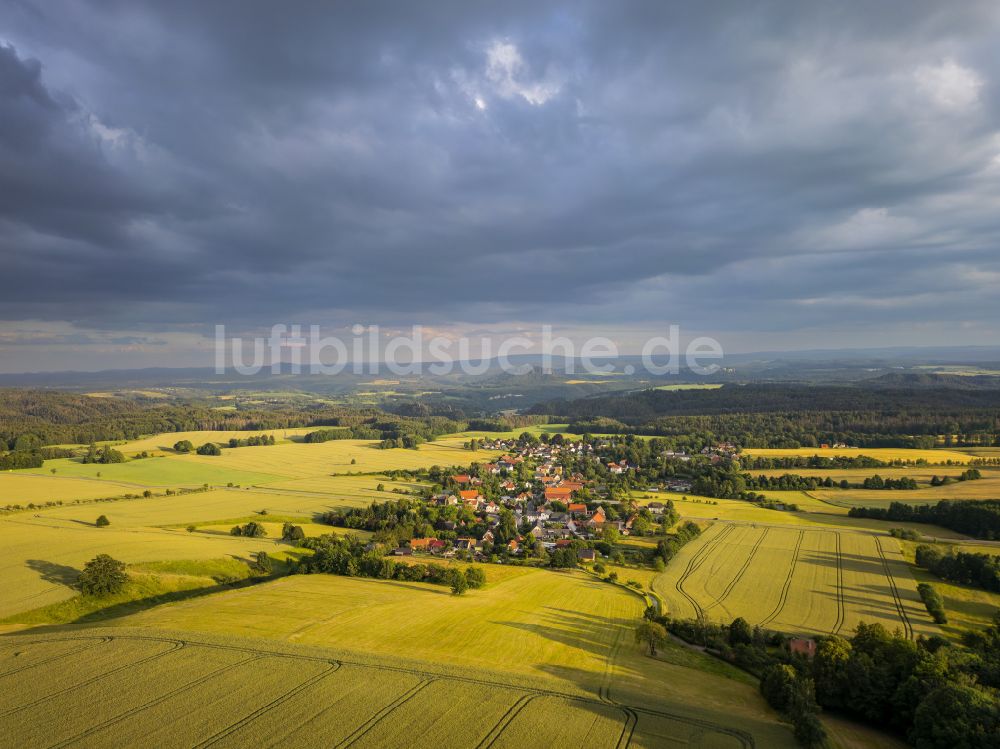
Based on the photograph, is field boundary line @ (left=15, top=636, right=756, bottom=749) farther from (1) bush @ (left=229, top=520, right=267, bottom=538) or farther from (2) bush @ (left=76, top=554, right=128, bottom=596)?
(1) bush @ (left=229, top=520, right=267, bottom=538)

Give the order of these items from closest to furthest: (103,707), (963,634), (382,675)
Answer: (103,707), (382,675), (963,634)

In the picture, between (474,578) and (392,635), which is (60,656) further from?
(474,578)

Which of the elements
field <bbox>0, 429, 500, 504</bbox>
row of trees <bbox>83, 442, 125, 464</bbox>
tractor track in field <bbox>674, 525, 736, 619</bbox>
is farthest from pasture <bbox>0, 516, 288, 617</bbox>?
row of trees <bbox>83, 442, 125, 464</bbox>

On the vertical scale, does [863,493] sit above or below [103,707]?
below

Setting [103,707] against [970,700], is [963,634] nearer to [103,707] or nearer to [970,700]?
[970,700]

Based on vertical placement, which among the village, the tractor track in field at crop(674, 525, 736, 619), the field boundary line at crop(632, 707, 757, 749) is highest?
the field boundary line at crop(632, 707, 757, 749)

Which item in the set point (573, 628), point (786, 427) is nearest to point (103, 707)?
point (573, 628)
